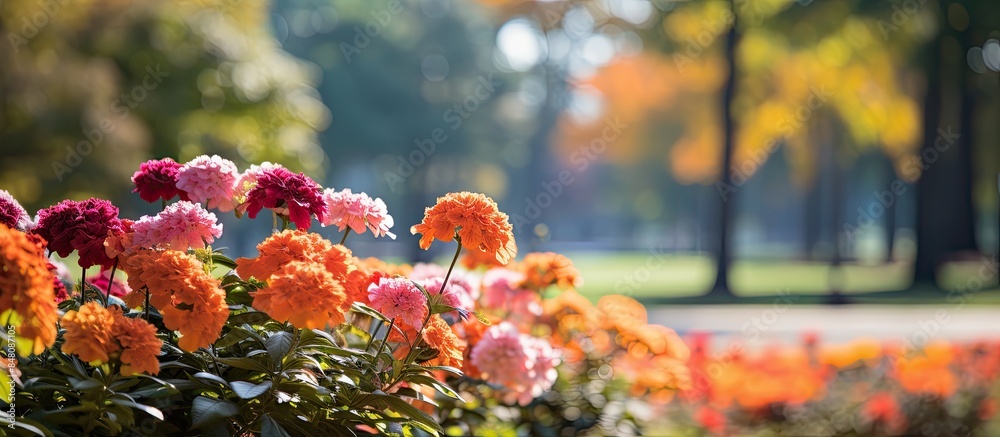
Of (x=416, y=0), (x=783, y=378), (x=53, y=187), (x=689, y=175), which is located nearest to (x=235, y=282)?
(x=783, y=378)

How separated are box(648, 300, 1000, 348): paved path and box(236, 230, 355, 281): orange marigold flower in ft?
35.9

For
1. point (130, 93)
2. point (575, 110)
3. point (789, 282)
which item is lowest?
point (130, 93)

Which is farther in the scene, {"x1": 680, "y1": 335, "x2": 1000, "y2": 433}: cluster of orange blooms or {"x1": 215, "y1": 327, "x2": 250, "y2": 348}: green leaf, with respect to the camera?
{"x1": 680, "y1": 335, "x2": 1000, "y2": 433}: cluster of orange blooms

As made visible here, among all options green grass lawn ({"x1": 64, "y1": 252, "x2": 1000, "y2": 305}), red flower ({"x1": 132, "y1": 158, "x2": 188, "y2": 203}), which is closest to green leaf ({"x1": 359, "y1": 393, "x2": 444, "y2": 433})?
red flower ({"x1": 132, "y1": 158, "x2": 188, "y2": 203})

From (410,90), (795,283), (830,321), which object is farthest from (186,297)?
(410,90)

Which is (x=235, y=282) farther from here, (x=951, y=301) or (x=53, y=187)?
(x=951, y=301)

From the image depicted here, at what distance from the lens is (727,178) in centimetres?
1853

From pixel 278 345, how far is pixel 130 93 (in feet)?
38.0

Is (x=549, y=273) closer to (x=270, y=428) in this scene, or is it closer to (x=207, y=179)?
(x=207, y=179)

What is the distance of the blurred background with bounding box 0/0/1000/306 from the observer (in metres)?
11.6

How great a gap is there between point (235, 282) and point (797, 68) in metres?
20.6

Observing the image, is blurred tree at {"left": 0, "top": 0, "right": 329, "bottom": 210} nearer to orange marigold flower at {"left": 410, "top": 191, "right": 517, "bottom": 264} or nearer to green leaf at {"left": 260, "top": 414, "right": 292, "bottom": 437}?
orange marigold flower at {"left": 410, "top": 191, "right": 517, "bottom": 264}

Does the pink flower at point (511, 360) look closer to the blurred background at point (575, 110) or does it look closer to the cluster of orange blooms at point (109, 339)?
the blurred background at point (575, 110)

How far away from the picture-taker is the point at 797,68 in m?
20.9
